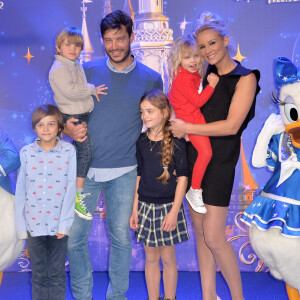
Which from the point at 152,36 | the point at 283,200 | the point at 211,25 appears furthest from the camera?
the point at 152,36

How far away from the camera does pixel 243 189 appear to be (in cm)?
362

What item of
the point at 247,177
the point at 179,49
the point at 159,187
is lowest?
the point at 247,177

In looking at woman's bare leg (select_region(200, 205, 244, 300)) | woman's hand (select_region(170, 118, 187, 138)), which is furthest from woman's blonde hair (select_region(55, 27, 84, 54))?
woman's bare leg (select_region(200, 205, 244, 300))

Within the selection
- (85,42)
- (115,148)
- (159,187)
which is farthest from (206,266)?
(85,42)

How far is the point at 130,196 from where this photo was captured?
2680 millimetres

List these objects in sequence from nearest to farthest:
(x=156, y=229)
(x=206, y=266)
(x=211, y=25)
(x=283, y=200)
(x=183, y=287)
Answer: (x=283, y=200)
(x=211, y=25)
(x=156, y=229)
(x=206, y=266)
(x=183, y=287)

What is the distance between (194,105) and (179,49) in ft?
1.11

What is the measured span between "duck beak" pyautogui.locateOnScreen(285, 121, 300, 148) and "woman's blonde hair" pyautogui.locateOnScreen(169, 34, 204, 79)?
0.65 metres

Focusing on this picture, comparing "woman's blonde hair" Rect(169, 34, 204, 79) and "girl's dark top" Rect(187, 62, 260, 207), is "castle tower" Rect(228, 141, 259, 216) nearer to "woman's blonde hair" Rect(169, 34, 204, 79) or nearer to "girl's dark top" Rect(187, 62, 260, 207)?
"girl's dark top" Rect(187, 62, 260, 207)

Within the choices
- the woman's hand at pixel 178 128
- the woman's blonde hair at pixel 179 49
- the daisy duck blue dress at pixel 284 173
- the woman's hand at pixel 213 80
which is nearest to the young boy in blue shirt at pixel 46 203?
the woman's hand at pixel 178 128

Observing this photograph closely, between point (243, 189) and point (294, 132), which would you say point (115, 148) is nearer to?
point (294, 132)

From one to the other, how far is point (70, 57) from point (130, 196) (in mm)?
942

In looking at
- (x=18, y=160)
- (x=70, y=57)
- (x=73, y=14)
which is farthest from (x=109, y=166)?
(x=73, y=14)

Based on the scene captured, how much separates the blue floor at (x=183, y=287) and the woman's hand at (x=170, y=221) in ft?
3.14
